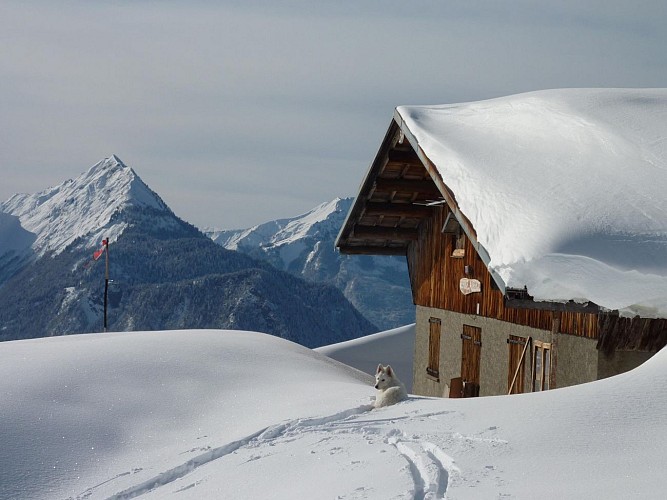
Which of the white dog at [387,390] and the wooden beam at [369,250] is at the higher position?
the wooden beam at [369,250]

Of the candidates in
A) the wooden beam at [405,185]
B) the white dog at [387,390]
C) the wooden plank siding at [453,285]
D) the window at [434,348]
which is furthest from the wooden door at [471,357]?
the white dog at [387,390]

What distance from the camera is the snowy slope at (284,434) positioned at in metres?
6.91

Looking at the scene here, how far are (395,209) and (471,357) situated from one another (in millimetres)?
3751

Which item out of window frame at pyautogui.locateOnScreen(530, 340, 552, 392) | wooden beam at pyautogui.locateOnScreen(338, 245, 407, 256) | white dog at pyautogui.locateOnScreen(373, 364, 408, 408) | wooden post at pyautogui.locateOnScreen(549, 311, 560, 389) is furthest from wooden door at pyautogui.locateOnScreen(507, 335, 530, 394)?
wooden beam at pyautogui.locateOnScreen(338, 245, 407, 256)

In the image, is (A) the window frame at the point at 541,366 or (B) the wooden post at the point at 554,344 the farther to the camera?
(A) the window frame at the point at 541,366

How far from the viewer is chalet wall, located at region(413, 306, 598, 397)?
11422 mm

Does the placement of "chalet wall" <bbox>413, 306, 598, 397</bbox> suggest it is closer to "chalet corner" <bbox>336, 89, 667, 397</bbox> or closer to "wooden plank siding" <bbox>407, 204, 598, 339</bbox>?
"chalet corner" <bbox>336, 89, 667, 397</bbox>

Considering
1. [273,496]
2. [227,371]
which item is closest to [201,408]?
[227,371]

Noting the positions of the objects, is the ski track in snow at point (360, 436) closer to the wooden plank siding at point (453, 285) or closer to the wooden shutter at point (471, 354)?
the wooden plank siding at point (453, 285)

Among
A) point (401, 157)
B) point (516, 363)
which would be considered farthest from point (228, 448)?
point (401, 157)

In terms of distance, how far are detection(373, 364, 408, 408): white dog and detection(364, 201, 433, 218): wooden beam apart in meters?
6.84

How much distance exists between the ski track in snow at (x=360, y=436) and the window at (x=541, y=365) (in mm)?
3531

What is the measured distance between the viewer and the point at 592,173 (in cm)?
1209

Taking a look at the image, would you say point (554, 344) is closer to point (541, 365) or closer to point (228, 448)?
point (541, 365)
